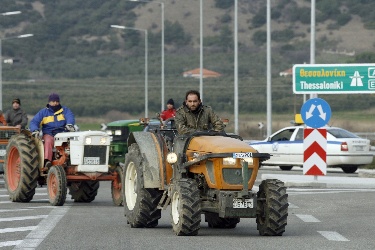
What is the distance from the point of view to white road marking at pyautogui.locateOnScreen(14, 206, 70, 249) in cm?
1694

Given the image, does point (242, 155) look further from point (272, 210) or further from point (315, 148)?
point (315, 148)

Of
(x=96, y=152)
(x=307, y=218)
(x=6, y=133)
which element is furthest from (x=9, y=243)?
(x=6, y=133)

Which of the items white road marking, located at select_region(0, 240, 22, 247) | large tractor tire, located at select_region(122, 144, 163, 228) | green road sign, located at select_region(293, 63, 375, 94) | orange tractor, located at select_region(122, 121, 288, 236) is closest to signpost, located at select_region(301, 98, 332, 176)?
green road sign, located at select_region(293, 63, 375, 94)

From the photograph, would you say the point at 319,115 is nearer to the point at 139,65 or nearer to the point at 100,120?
the point at 100,120

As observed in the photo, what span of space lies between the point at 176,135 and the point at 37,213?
13.5 feet

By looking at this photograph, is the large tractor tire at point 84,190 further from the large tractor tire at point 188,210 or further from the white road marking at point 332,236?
the white road marking at point 332,236

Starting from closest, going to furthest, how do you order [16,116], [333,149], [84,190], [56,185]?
[56,185] → [84,190] → [16,116] → [333,149]

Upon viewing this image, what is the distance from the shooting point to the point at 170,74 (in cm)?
12631

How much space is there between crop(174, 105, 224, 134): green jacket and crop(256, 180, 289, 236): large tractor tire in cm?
132

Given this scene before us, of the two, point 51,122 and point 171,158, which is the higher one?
point 51,122

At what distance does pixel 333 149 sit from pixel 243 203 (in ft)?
85.8

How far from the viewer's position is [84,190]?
88.3ft

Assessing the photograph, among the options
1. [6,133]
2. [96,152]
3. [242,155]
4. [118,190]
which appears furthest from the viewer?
[6,133]

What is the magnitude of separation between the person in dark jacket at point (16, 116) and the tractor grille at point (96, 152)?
945 centimetres
